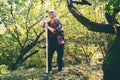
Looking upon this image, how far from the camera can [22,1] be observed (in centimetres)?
2067

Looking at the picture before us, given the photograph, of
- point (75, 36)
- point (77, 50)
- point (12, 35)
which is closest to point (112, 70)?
point (12, 35)

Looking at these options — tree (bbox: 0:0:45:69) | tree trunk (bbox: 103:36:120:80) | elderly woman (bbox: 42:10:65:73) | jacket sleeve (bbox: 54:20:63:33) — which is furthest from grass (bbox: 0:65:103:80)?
tree (bbox: 0:0:45:69)

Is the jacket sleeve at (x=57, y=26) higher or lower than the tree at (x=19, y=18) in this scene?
higher

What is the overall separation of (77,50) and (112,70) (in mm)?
22641

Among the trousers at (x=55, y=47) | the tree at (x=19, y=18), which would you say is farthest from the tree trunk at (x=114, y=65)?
the tree at (x=19, y=18)

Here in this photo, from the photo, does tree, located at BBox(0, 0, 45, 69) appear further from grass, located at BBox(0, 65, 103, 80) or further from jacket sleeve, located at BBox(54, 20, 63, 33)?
jacket sleeve, located at BBox(54, 20, 63, 33)

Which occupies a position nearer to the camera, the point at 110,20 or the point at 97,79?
the point at 110,20

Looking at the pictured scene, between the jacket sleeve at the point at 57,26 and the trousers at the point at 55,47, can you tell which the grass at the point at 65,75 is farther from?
the jacket sleeve at the point at 57,26

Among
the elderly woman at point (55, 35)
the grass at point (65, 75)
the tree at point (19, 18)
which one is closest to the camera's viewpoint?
the elderly woman at point (55, 35)

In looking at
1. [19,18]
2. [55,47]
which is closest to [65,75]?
[55,47]

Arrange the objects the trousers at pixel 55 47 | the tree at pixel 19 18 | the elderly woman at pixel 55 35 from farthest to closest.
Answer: the tree at pixel 19 18 < the trousers at pixel 55 47 < the elderly woman at pixel 55 35

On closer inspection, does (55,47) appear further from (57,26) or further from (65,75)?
(65,75)

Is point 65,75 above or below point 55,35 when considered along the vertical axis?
below

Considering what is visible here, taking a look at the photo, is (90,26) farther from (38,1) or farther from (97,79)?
(38,1)
